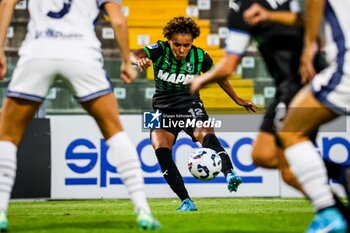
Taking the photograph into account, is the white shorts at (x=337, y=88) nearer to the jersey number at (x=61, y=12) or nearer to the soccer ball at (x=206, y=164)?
the jersey number at (x=61, y=12)

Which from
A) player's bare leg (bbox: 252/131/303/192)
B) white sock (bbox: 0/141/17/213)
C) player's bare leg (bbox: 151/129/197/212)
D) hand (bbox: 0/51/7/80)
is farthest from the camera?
player's bare leg (bbox: 151/129/197/212)

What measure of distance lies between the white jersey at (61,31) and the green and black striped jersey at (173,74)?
Answer: 15.0 ft

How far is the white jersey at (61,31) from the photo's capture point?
21.6ft

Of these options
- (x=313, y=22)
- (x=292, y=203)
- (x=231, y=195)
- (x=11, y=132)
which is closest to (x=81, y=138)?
(x=231, y=195)

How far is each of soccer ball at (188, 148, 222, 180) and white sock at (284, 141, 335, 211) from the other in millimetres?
4769

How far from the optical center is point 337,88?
5.51 meters

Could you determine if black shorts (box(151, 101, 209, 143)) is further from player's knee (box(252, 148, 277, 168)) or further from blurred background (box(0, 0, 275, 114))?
player's knee (box(252, 148, 277, 168))

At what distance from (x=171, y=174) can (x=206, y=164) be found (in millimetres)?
418

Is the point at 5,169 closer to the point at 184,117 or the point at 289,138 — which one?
the point at 289,138

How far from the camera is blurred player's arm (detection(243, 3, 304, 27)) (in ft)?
19.6

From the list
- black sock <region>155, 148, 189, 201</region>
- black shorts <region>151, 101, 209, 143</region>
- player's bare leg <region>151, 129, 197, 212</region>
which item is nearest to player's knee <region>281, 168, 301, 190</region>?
player's bare leg <region>151, 129, 197, 212</region>

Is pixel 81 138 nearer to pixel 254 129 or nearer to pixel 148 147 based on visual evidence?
pixel 148 147

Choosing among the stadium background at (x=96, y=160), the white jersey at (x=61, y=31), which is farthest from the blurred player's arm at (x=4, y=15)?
the stadium background at (x=96, y=160)

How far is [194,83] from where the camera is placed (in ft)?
20.5
